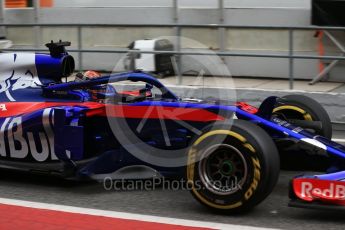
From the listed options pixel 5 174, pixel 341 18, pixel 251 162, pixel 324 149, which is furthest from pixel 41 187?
pixel 341 18

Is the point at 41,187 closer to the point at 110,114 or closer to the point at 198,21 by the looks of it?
the point at 110,114

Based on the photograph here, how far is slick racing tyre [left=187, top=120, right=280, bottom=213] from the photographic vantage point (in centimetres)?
457

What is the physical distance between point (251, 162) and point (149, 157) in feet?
3.87

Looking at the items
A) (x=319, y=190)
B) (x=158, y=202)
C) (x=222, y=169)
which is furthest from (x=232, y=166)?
(x=158, y=202)

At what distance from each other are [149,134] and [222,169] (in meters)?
0.94

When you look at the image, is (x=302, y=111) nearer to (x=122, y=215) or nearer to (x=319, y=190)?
(x=319, y=190)

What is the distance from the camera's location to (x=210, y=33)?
36.2 ft

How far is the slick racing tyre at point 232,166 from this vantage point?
4.57m

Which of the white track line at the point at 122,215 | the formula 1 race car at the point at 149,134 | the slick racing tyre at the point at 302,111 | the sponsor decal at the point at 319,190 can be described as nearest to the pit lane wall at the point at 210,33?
the slick racing tyre at the point at 302,111

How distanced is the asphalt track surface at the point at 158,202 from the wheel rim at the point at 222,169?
25 centimetres

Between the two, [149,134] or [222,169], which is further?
[149,134]

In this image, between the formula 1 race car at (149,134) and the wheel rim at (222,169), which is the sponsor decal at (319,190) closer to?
the formula 1 race car at (149,134)

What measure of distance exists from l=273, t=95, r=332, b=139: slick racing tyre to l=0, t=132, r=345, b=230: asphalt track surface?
664mm

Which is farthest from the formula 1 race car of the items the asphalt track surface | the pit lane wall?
the pit lane wall
